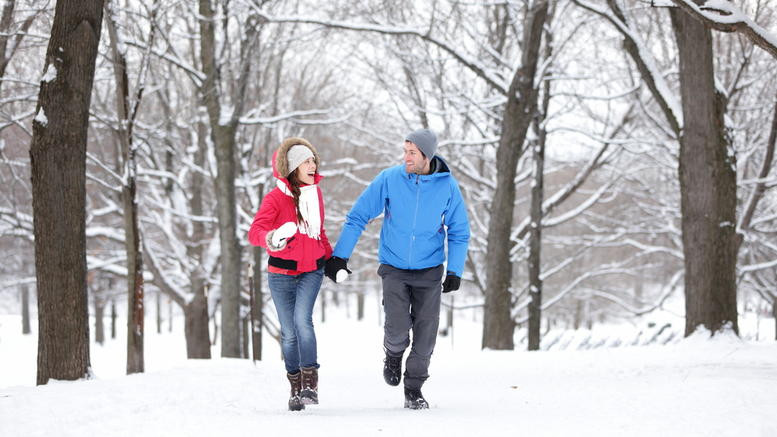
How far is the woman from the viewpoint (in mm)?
4715

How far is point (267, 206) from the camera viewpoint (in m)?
4.72

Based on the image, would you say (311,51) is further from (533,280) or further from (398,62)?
(533,280)

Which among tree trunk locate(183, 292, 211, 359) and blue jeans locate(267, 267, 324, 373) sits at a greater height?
blue jeans locate(267, 267, 324, 373)

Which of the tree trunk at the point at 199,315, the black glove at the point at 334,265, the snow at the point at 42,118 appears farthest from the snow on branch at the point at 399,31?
the black glove at the point at 334,265

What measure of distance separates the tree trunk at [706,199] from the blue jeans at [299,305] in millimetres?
5634

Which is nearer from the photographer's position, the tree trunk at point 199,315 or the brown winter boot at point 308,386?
→ the brown winter boot at point 308,386

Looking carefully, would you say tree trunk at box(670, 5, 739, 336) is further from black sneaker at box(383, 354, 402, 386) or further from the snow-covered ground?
black sneaker at box(383, 354, 402, 386)

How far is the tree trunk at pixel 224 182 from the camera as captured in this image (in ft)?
40.5

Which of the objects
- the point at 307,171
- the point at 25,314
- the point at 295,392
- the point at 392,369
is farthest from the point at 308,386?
the point at 25,314

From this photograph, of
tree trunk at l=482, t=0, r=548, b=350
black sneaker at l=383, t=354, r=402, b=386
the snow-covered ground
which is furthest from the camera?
tree trunk at l=482, t=0, r=548, b=350

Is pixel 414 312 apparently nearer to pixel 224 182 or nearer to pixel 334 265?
pixel 334 265

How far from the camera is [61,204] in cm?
609

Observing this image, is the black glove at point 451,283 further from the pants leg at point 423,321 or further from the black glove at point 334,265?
the black glove at point 334,265

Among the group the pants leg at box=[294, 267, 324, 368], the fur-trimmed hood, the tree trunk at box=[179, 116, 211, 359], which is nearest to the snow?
the fur-trimmed hood
